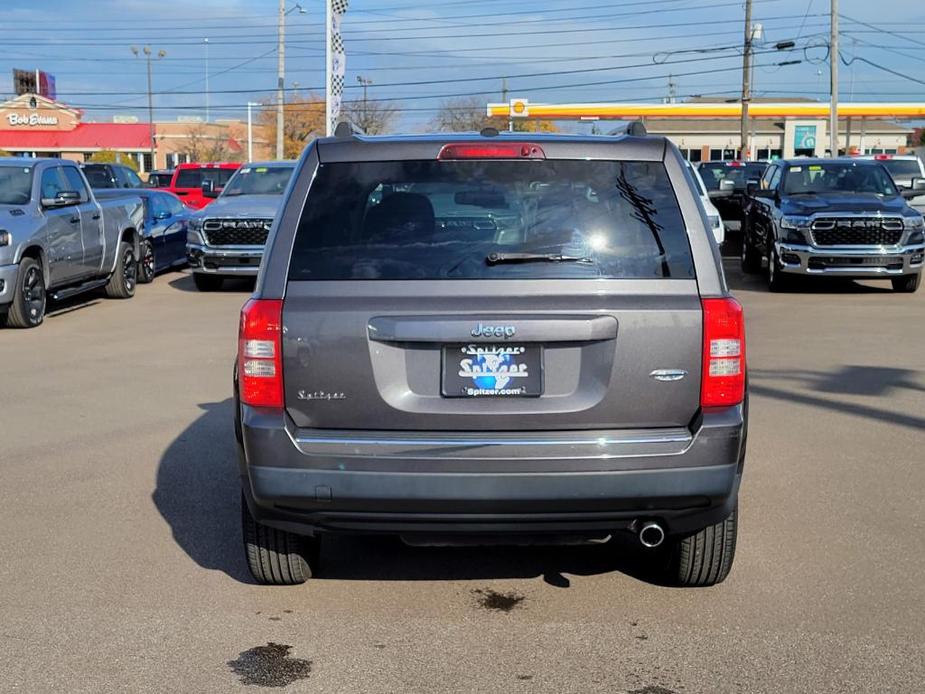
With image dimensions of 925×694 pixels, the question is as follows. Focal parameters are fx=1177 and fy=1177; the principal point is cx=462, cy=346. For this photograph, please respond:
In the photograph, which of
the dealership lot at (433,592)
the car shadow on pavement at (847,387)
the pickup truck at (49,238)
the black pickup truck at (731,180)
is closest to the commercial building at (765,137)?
the black pickup truck at (731,180)

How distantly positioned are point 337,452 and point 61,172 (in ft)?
37.6

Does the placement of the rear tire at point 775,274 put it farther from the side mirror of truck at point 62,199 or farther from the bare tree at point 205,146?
the bare tree at point 205,146

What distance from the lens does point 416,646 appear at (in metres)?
4.36

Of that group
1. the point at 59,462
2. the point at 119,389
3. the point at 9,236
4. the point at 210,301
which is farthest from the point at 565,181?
the point at 210,301

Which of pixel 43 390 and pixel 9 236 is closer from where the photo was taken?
Answer: pixel 43 390

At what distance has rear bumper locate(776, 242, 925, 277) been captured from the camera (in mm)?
15891

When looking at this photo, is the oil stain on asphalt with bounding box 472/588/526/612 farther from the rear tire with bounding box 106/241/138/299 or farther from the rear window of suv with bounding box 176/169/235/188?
the rear window of suv with bounding box 176/169/235/188

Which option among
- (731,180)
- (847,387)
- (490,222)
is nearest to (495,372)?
(490,222)

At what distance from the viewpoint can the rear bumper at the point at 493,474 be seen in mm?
4188

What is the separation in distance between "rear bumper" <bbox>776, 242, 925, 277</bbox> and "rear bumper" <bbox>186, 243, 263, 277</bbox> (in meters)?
7.55

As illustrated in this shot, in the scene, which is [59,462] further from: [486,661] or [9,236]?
[9,236]

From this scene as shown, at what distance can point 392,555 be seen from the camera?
17.9ft

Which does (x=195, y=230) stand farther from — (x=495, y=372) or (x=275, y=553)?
(x=495, y=372)

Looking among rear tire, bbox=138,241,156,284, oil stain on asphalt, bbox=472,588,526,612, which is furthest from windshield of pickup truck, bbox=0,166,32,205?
oil stain on asphalt, bbox=472,588,526,612
